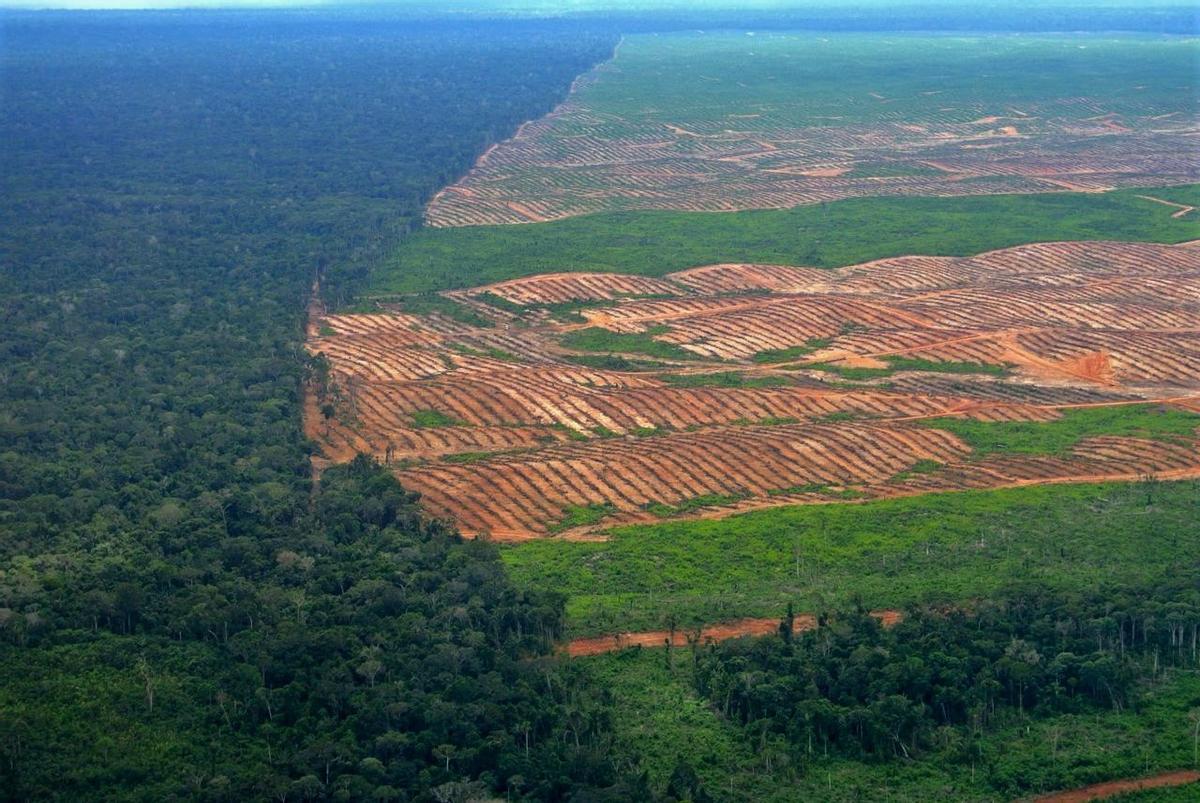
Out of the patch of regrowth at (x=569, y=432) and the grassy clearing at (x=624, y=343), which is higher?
the grassy clearing at (x=624, y=343)

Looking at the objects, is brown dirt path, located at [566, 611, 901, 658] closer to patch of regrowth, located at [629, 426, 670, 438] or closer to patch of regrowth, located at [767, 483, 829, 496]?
patch of regrowth, located at [767, 483, 829, 496]

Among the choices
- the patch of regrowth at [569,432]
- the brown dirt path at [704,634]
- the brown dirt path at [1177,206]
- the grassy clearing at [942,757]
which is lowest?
the grassy clearing at [942,757]

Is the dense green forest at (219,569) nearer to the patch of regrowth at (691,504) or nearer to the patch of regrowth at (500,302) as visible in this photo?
the patch of regrowth at (691,504)

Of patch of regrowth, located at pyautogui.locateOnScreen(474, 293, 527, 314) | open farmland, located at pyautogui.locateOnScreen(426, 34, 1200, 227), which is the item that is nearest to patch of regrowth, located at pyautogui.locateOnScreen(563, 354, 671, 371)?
patch of regrowth, located at pyautogui.locateOnScreen(474, 293, 527, 314)

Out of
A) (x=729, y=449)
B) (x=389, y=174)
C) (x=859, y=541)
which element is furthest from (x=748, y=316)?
(x=389, y=174)

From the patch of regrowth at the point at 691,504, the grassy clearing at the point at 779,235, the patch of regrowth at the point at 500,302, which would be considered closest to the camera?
the patch of regrowth at the point at 691,504

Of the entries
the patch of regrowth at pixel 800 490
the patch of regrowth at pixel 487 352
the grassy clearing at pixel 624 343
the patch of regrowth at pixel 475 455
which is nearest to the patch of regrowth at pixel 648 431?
the patch of regrowth at pixel 475 455

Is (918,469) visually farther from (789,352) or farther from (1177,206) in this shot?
(1177,206)
